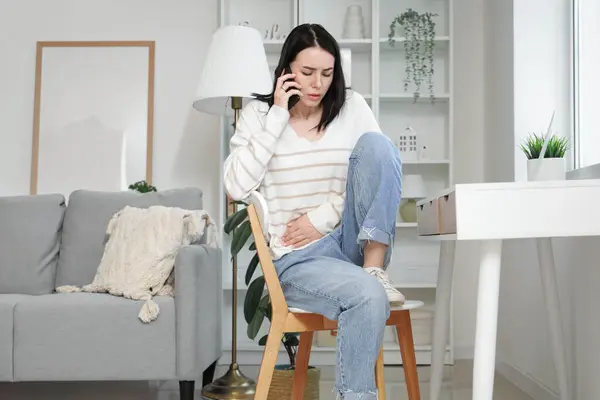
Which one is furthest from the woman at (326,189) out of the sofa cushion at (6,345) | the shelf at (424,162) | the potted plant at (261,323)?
the shelf at (424,162)

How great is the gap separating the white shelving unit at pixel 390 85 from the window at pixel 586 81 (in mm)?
1053

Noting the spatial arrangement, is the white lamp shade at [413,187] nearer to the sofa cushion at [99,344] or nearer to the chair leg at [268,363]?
the sofa cushion at [99,344]

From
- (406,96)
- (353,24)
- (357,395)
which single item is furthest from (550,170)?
(353,24)

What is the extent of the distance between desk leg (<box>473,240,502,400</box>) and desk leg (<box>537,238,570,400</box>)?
0.64 meters

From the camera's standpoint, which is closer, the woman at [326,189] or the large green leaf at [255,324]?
the woman at [326,189]

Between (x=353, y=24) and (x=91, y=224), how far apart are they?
1.85 m

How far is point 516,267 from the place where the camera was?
331 cm

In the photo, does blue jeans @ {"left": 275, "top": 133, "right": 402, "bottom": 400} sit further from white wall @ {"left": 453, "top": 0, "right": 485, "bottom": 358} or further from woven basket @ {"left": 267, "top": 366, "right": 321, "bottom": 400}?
white wall @ {"left": 453, "top": 0, "right": 485, "bottom": 358}

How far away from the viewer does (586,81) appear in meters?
3.07

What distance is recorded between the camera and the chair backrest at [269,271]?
1792 mm

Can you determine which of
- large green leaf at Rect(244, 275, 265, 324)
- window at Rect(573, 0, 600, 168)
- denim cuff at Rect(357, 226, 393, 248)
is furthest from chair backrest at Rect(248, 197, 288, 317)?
window at Rect(573, 0, 600, 168)

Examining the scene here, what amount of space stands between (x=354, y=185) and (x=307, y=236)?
0.64 ft

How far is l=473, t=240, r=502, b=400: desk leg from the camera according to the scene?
179 cm

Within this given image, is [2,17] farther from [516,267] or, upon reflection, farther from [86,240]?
[516,267]
